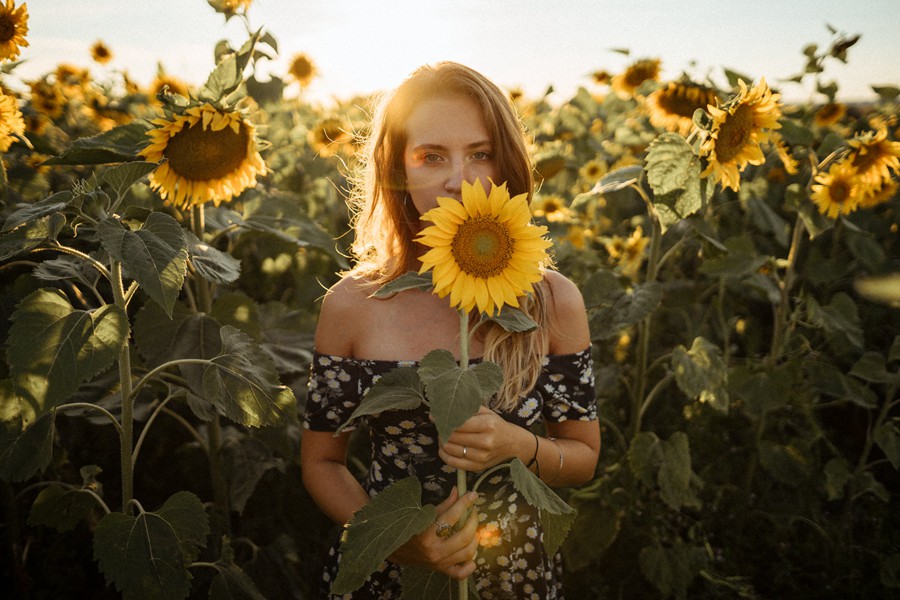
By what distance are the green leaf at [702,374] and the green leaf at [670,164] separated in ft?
1.89

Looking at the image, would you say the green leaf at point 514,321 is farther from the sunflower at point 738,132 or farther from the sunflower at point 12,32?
the sunflower at point 12,32

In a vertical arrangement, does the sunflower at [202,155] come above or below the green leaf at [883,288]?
above

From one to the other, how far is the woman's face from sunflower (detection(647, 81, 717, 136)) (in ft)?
4.48

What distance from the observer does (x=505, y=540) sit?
1598 mm

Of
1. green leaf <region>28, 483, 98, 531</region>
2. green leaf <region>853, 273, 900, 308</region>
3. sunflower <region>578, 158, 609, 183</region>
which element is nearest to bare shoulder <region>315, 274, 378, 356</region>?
green leaf <region>28, 483, 98, 531</region>

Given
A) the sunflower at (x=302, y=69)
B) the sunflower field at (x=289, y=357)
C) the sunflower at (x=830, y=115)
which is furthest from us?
the sunflower at (x=302, y=69)

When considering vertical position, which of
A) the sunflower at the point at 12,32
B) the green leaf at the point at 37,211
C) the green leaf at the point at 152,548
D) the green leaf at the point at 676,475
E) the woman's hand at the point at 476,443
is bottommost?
the green leaf at the point at 676,475

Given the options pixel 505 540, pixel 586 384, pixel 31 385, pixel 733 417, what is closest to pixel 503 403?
pixel 586 384

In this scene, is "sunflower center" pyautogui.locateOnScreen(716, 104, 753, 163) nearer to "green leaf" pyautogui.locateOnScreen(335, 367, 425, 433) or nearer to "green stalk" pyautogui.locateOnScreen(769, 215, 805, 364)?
"green stalk" pyautogui.locateOnScreen(769, 215, 805, 364)

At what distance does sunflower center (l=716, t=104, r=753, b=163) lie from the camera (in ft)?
5.36

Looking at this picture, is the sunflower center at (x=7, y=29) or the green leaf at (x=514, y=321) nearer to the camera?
the green leaf at (x=514, y=321)

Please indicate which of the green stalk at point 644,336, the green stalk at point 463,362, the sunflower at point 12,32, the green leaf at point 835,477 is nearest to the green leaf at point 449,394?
the green stalk at point 463,362

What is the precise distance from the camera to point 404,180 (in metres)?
1.54

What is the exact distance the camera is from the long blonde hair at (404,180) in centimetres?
141
